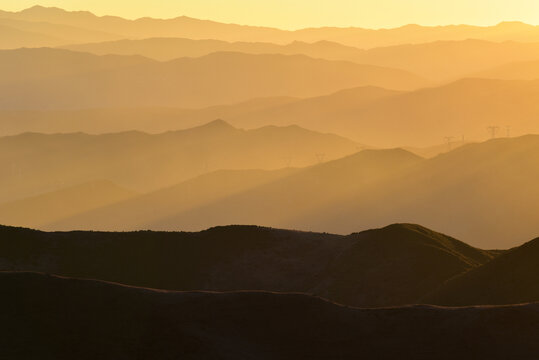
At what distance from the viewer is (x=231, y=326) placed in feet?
203

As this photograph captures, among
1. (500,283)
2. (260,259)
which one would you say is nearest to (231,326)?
(500,283)

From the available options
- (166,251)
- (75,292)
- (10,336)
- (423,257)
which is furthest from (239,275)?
(10,336)

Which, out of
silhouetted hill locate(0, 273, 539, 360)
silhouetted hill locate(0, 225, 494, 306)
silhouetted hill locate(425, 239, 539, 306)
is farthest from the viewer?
silhouetted hill locate(0, 225, 494, 306)

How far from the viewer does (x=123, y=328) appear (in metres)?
59.6

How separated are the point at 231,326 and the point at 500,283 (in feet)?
108

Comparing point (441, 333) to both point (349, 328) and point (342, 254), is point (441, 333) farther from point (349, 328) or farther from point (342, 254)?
point (342, 254)

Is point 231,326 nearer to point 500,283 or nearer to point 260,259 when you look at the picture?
point 500,283

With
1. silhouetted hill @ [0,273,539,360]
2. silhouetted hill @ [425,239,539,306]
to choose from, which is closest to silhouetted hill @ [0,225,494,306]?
silhouetted hill @ [425,239,539,306]

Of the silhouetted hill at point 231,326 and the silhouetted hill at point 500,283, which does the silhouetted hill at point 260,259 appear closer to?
the silhouetted hill at point 500,283

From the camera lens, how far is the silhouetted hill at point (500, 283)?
83.1m

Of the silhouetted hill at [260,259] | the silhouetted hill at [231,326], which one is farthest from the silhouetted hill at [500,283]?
the silhouetted hill at [231,326]

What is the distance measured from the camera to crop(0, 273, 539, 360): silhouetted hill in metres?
57.7

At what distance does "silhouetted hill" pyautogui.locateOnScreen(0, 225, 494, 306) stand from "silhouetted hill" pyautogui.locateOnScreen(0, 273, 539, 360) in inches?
1372

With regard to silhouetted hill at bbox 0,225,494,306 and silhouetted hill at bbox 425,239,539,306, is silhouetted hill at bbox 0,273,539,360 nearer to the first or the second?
silhouetted hill at bbox 425,239,539,306
